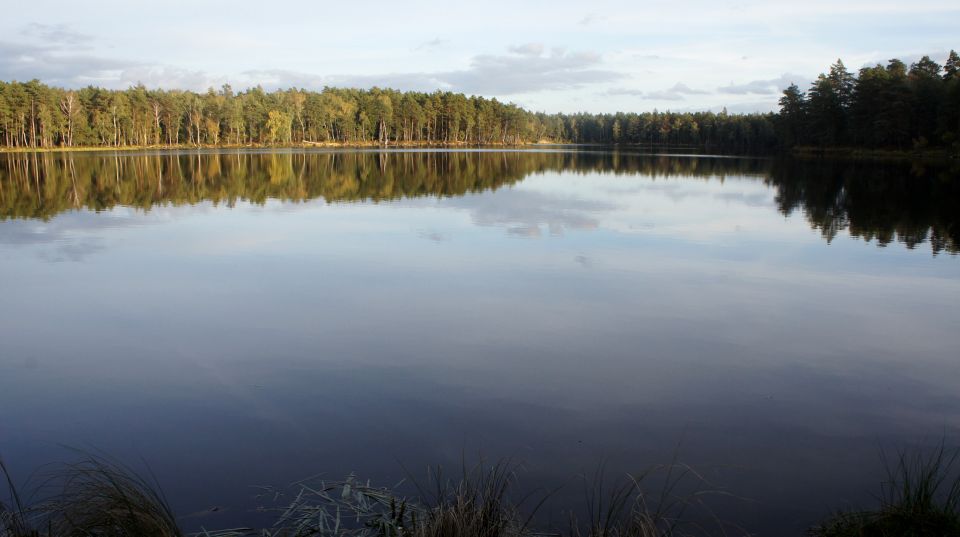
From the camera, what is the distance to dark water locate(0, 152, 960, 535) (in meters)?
5.41

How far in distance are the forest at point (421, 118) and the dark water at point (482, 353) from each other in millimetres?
50516

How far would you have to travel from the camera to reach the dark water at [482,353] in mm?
5410

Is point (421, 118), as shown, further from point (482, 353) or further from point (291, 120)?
point (482, 353)

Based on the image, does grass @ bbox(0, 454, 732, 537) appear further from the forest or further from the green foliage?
the green foliage

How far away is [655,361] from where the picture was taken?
7.57 meters

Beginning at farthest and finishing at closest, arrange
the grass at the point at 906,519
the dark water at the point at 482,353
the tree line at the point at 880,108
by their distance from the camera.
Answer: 1. the tree line at the point at 880,108
2. the dark water at the point at 482,353
3. the grass at the point at 906,519

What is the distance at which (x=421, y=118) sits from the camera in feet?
374

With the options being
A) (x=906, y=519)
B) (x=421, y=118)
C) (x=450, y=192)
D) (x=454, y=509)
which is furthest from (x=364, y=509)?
(x=421, y=118)

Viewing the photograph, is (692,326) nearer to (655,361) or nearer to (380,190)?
(655,361)

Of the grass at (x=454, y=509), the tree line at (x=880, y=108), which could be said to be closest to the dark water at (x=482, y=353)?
the grass at (x=454, y=509)

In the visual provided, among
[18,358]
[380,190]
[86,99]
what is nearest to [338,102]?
[86,99]

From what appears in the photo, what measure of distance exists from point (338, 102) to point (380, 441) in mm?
109217

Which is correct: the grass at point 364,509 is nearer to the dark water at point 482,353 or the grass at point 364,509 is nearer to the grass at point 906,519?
the dark water at point 482,353

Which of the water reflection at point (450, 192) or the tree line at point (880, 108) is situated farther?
the tree line at point (880, 108)
